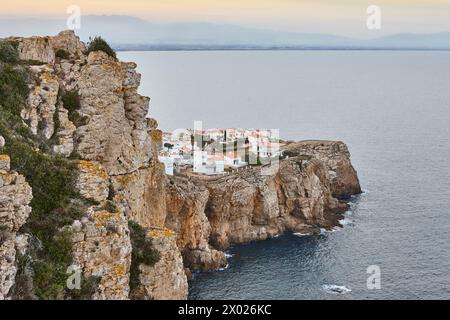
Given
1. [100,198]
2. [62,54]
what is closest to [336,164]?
[62,54]

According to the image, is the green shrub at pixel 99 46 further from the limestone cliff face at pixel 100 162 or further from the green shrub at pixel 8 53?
the green shrub at pixel 8 53

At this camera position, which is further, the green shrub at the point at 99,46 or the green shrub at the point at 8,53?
the green shrub at the point at 99,46

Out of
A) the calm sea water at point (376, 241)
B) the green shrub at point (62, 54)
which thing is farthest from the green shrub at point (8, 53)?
the calm sea water at point (376, 241)

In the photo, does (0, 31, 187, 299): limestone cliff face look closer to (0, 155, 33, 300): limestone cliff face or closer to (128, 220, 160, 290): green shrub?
(0, 155, 33, 300): limestone cliff face

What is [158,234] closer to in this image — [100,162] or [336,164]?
[100,162]

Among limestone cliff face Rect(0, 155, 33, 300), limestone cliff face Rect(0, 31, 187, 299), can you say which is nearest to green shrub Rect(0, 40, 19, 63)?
limestone cliff face Rect(0, 31, 187, 299)

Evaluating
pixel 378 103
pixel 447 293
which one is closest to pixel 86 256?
pixel 447 293
